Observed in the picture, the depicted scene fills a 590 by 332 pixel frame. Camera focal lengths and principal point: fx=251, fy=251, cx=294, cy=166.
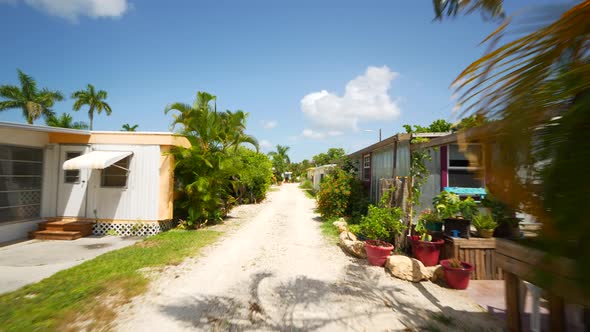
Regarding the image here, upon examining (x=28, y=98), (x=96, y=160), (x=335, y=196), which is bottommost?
(x=335, y=196)

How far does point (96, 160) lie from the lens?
7203 millimetres

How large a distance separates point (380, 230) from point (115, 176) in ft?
27.1

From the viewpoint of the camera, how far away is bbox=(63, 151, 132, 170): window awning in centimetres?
699

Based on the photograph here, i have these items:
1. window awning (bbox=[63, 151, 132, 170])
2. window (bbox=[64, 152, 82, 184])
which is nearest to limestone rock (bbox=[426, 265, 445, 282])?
window awning (bbox=[63, 151, 132, 170])

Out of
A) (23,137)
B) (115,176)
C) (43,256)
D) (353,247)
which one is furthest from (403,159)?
(23,137)

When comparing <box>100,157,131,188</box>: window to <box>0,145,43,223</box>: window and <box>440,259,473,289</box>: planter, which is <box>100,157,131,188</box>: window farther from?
<box>440,259,473,289</box>: planter

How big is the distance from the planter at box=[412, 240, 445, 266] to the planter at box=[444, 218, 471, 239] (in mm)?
324

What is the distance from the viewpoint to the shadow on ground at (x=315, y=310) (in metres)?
3.32

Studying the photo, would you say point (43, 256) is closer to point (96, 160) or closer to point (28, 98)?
point (96, 160)

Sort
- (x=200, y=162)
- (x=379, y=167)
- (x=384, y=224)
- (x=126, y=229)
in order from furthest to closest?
1. (x=379, y=167)
2. (x=200, y=162)
3. (x=126, y=229)
4. (x=384, y=224)

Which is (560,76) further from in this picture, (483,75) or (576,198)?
(576,198)

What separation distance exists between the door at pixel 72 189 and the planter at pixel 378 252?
8.77 metres

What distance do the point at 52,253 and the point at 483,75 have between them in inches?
345

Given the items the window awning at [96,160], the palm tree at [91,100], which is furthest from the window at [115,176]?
the palm tree at [91,100]
